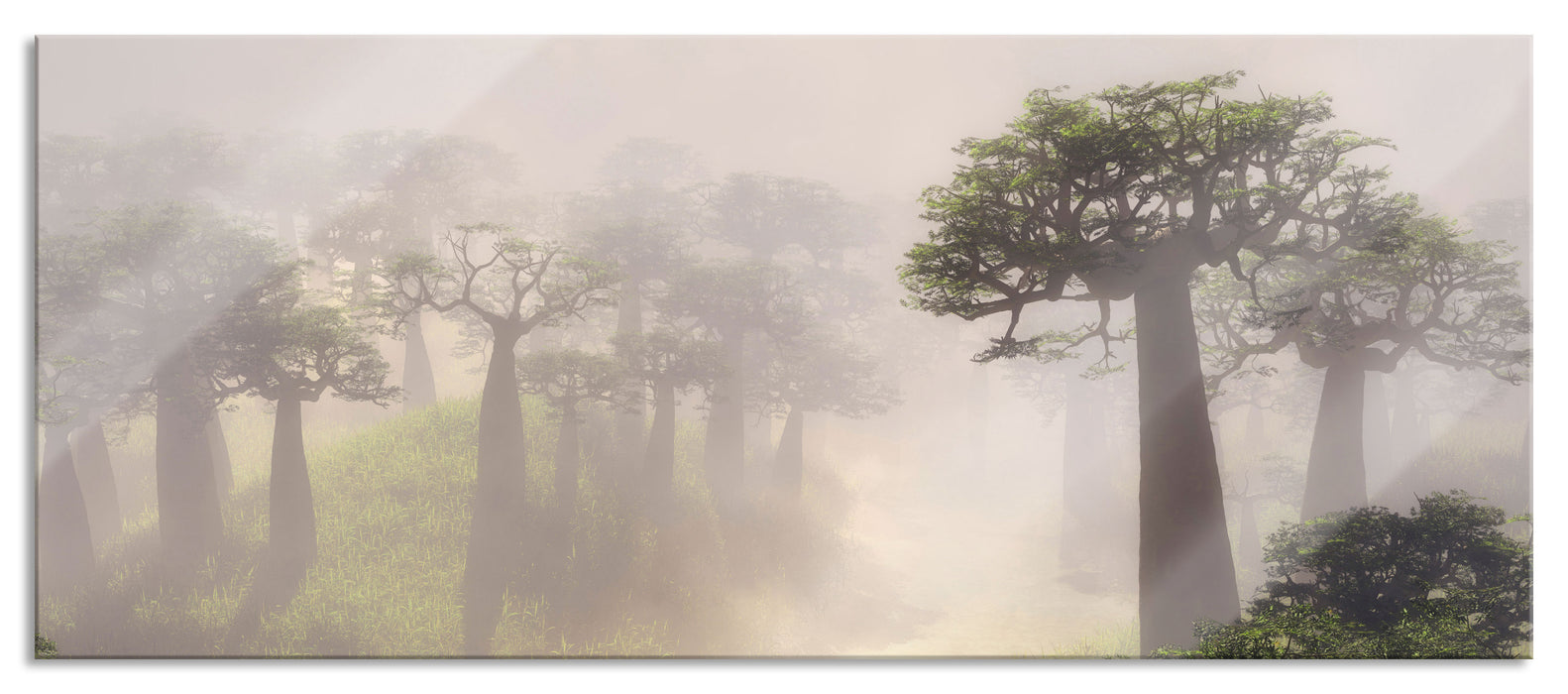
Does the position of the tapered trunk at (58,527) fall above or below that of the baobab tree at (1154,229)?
below

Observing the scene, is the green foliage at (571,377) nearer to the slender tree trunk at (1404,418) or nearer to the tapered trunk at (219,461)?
the tapered trunk at (219,461)

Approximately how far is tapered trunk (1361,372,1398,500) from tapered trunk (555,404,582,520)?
23.9ft

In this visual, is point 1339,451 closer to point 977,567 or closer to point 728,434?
point 977,567

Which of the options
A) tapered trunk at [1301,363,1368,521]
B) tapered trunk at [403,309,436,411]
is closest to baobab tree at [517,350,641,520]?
tapered trunk at [403,309,436,411]

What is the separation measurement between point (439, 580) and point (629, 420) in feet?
7.71

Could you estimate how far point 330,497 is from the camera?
23.2 ft

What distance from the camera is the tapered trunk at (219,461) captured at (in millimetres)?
7232

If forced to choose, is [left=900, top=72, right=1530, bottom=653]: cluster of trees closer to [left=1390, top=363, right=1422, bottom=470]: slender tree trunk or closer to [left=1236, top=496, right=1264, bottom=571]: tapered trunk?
[left=1236, top=496, right=1264, bottom=571]: tapered trunk

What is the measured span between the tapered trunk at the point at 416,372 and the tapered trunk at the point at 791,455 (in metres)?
3.91

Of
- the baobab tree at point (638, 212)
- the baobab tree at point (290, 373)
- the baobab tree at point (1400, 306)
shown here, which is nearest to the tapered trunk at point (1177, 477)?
the baobab tree at point (1400, 306)

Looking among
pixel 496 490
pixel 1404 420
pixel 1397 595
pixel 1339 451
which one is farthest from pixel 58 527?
pixel 1404 420

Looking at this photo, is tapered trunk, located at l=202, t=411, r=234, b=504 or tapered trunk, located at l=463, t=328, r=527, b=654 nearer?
tapered trunk, located at l=463, t=328, r=527, b=654

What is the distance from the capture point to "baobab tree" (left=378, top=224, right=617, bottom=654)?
21.4 ft

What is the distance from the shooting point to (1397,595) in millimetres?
5473
